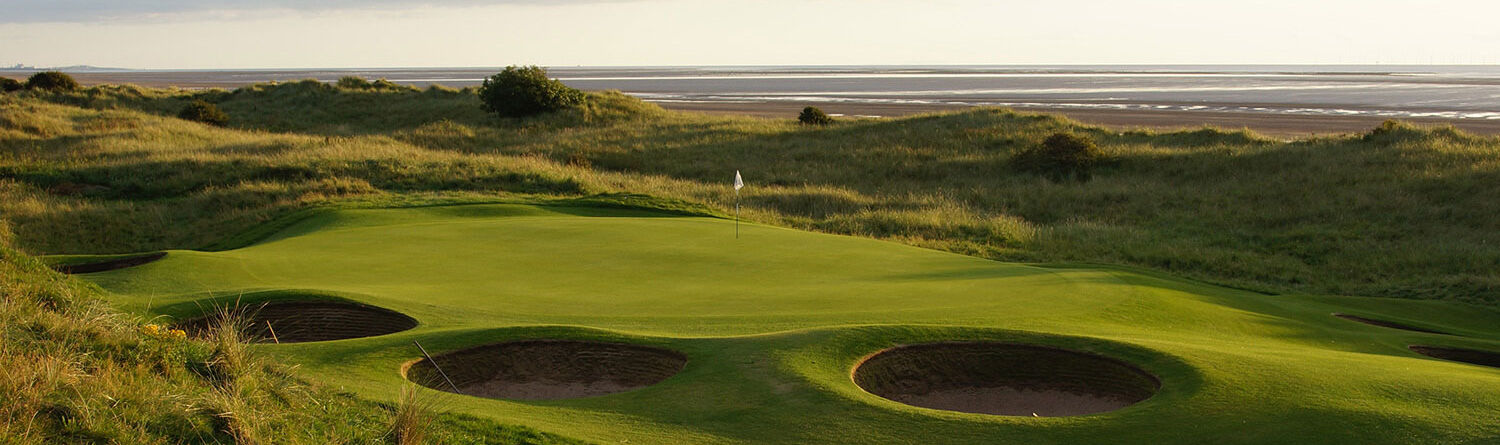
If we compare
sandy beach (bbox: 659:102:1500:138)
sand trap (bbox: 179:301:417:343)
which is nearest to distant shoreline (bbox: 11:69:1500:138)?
sandy beach (bbox: 659:102:1500:138)

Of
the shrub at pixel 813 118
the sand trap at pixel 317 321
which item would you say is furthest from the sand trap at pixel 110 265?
the shrub at pixel 813 118

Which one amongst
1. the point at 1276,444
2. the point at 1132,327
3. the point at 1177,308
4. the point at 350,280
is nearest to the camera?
the point at 1276,444

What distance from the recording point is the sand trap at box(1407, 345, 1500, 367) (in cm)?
992

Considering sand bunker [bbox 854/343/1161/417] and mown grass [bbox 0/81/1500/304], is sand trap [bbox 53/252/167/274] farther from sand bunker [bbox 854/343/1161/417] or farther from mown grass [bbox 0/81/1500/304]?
sand bunker [bbox 854/343/1161/417]

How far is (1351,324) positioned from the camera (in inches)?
463

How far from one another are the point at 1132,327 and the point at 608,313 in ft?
16.3

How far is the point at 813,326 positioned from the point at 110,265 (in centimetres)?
957

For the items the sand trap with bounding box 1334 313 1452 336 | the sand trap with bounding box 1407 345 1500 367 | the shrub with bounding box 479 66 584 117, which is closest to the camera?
the sand trap with bounding box 1407 345 1500 367

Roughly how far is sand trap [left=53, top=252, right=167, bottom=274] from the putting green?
355 millimetres

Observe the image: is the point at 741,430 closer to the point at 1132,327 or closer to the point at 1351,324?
the point at 1132,327

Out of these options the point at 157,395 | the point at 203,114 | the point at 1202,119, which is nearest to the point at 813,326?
the point at 157,395

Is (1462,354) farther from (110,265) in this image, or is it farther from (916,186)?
(916,186)

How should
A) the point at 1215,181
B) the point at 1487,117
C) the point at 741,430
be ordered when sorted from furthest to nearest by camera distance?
the point at 1487,117 < the point at 1215,181 < the point at 741,430

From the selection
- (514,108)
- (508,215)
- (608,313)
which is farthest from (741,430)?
(514,108)
